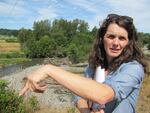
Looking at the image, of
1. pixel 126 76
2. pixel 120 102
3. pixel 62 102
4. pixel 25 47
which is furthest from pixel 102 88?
pixel 25 47

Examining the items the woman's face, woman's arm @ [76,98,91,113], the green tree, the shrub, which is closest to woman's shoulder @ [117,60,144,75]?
the woman's face

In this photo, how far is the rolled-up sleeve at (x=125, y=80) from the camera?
162 cm

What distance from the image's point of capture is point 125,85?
1651mm

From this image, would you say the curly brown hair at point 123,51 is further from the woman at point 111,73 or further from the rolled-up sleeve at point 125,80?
the rolled-up sleeve at point 125,80

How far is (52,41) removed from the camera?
9506cm

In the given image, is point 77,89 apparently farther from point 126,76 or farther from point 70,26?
point 70,26

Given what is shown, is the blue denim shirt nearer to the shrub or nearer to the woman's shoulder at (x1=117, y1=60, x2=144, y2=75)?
the woman's shoulder at (x1=117, y1=60, x2=144, y2=75)

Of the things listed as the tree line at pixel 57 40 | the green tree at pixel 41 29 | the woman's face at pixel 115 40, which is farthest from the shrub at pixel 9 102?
the green tree at pixel 41 29

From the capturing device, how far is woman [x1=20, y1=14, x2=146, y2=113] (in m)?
1.45

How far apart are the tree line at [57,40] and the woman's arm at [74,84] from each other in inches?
2965

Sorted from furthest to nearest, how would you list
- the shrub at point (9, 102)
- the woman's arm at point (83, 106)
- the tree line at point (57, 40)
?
the tree line at point (57, 40) → the shrub at point (9, 102) → the woman's arm at point (83, 106)

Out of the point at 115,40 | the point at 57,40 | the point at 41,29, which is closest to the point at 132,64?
the point at 115,40

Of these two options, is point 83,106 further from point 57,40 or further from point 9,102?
point 57,40

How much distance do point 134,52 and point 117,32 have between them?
0.19 metres
